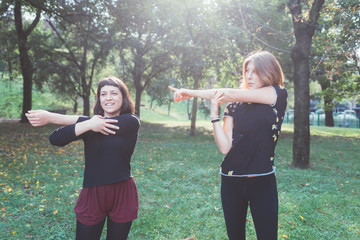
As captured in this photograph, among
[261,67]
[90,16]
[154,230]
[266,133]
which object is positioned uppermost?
[90,16]

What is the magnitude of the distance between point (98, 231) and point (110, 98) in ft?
3.96

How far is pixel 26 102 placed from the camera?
1844 centimetres

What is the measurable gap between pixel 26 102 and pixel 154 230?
1737 centimetres

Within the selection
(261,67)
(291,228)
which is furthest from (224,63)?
(261,67)

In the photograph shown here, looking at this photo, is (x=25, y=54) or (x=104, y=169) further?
(x=25, y=54)

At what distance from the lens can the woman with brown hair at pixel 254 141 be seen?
2.30 meters

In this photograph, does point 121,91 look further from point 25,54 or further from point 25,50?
point 25,54

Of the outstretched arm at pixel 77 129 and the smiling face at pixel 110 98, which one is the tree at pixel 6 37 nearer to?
the smiling face at pixel 110 98

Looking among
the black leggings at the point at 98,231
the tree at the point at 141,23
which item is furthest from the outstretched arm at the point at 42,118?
the tree at the point at 141,23

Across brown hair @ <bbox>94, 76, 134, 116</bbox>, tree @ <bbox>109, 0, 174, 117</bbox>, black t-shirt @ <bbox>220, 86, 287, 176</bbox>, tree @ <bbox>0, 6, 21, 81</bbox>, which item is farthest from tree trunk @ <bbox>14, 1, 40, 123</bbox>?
black t-shirt @ <bbox>220, 86, 287, 176</bbox>

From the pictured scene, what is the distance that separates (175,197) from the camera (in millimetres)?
5918

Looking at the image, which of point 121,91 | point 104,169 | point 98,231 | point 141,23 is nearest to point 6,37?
point 141,23

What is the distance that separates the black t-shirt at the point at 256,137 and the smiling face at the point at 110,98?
113cm

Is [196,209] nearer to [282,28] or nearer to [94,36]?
[94,36]
